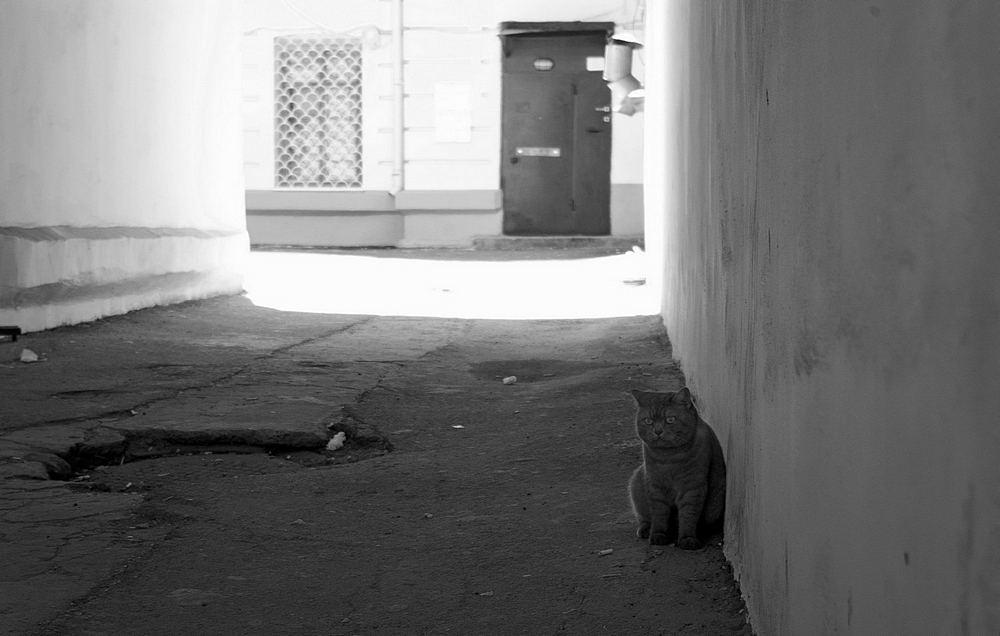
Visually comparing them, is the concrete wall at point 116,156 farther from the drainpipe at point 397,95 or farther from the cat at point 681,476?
the drainpipe at point 397,95

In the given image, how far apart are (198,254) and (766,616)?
6.39m

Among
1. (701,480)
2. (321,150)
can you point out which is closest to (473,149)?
(321,150)

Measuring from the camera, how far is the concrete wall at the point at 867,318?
0.83 metres

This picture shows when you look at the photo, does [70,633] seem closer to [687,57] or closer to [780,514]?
[780,514]

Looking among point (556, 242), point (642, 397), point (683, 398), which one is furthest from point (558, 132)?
point (683, 398)

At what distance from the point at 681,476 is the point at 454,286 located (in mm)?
6710

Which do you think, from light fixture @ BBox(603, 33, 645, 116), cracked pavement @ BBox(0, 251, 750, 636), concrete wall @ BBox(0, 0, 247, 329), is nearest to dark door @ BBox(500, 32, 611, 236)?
light fixture @ BBox(603, 33, 645, 116)

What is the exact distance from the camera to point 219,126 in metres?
8.11

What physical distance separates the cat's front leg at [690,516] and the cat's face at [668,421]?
0.12m

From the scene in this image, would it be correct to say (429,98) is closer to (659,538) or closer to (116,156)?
(116,156)

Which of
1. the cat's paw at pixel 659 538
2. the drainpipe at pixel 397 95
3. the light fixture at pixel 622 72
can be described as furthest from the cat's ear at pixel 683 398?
the drainpipe at pixel 397 95

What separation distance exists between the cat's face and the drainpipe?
41.3 ft

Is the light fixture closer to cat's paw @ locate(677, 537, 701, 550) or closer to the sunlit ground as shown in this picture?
the sunlit ground

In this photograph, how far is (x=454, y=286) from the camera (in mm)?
9047
